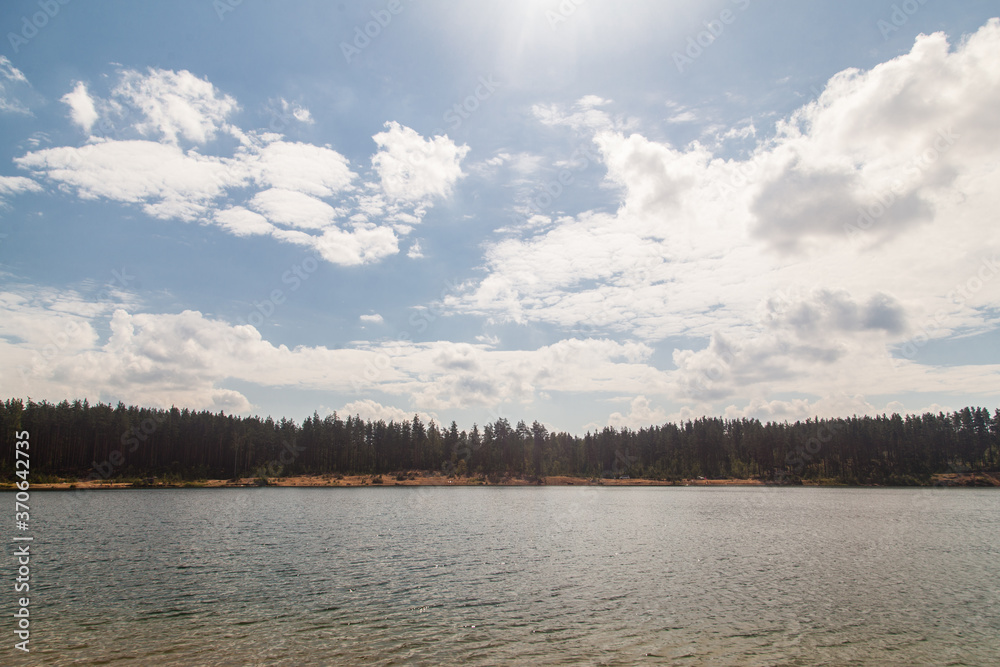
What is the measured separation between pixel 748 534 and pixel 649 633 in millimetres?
46855

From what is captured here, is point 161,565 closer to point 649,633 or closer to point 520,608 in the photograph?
point 520,608

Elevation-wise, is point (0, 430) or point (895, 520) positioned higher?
point (0, 430)

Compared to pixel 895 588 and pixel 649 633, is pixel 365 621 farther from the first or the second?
pixel 895 588

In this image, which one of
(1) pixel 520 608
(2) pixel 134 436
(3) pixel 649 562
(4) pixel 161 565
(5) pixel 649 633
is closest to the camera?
(5) pixel 649 633

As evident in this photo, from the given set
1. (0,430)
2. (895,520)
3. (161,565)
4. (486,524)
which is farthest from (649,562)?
(0,430)

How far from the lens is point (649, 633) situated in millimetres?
25406

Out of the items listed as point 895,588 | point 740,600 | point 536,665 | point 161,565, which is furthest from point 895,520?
point 161,565

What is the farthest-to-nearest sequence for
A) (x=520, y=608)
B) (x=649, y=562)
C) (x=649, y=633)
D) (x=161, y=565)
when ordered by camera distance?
(x=649, y=562) → (x=161, y=565) → (x=520, y=608) → (x=649, y=633)

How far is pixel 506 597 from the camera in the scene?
32375 millimetres

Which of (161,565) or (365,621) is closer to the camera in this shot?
(365,621)

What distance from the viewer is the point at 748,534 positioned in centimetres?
6481

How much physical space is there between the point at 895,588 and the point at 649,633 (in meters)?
22.5

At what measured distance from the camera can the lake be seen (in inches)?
899

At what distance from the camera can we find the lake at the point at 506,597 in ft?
74.9
